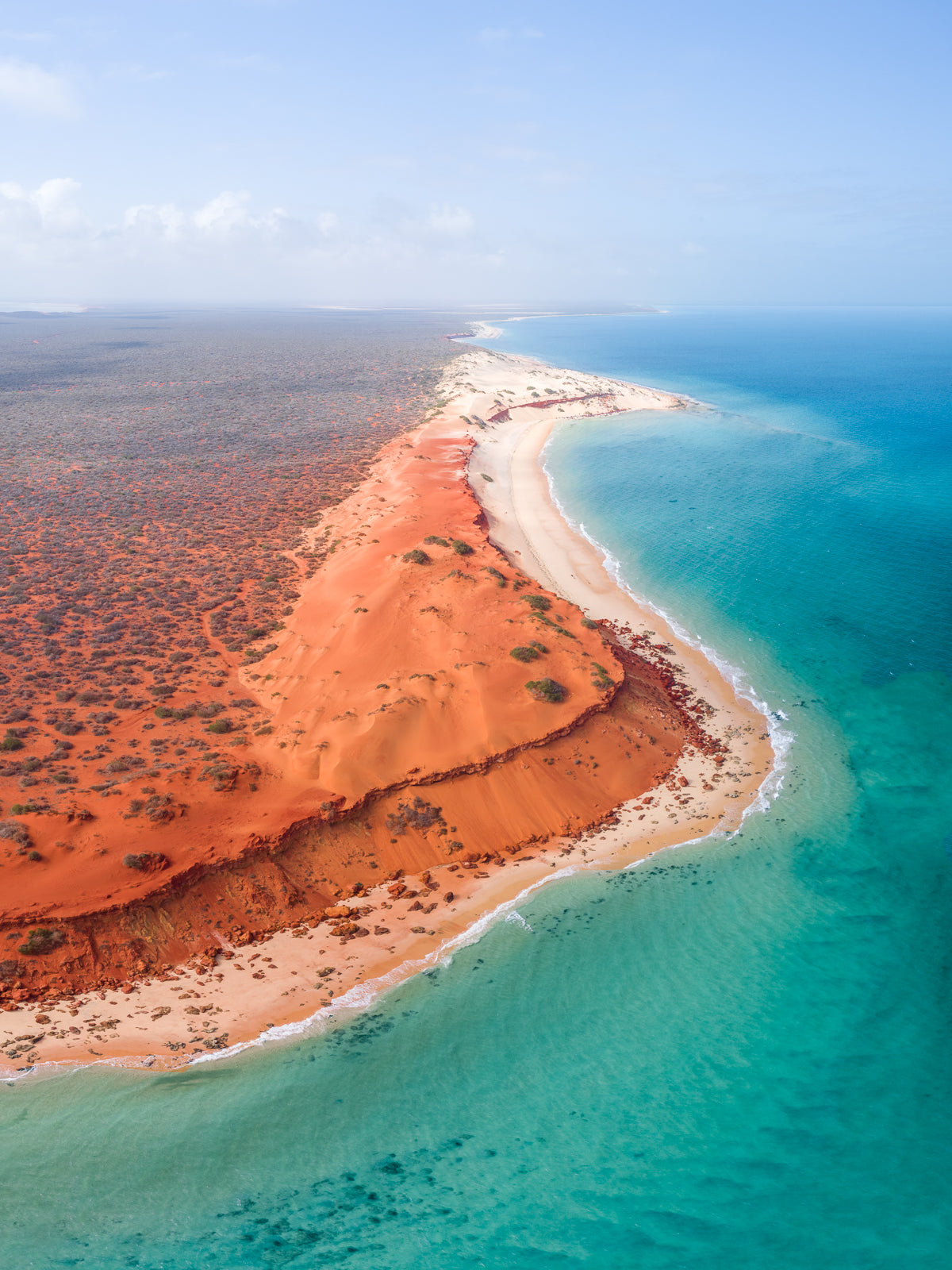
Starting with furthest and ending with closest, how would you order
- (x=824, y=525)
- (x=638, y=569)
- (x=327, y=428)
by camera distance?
(x=327, y=428), (x=824, y=525), (x=638, y=569)

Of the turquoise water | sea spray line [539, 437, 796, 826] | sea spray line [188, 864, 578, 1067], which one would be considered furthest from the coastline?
the turquoise water

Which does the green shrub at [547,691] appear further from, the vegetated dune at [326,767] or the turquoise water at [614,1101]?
the turquoise water at [614,1101]

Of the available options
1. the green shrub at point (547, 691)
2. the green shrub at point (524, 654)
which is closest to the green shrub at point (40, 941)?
the green shrub at point (547, 691)

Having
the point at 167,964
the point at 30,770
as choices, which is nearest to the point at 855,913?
the point at 167,964

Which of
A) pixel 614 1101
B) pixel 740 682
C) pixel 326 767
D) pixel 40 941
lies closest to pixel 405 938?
pixel 326 767

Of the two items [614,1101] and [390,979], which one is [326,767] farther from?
[614,1101]

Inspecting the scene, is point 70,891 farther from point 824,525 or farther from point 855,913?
point 824,525
